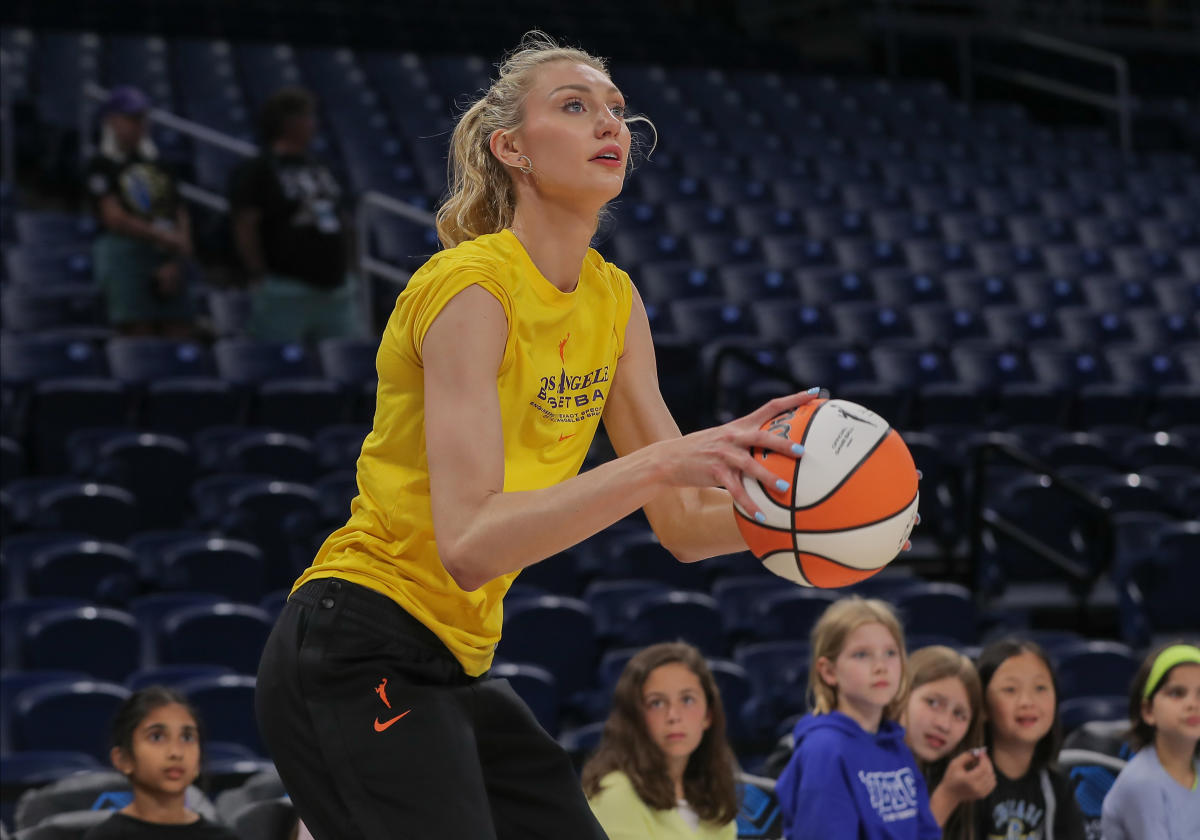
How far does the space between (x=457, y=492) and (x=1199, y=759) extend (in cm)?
344

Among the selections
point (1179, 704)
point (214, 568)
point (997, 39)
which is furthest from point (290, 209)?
point (997, 39)

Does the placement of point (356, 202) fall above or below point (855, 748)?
above

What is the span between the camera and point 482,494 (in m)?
2.19

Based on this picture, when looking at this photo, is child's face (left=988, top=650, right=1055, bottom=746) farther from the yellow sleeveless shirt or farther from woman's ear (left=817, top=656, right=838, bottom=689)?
the yellow sleeveless shirt

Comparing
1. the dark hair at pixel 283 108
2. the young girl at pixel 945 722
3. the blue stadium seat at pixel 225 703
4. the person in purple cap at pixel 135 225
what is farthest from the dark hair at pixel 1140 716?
the person in purple cap at pixel 135 225

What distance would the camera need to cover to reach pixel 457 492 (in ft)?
7.18

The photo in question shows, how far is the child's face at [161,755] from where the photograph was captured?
14.3ft

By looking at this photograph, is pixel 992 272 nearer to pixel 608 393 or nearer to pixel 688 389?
pixel 688 389

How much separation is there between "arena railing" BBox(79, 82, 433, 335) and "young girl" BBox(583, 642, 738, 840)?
523cm

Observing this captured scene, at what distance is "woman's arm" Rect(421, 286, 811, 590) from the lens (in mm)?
2119

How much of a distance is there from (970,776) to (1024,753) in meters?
0.31

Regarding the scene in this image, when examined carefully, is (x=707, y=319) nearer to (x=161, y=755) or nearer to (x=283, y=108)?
(x=283, y=108)

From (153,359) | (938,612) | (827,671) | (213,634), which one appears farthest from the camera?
(153,359)

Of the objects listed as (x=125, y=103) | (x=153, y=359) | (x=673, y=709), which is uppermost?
(x=125, y=103)
